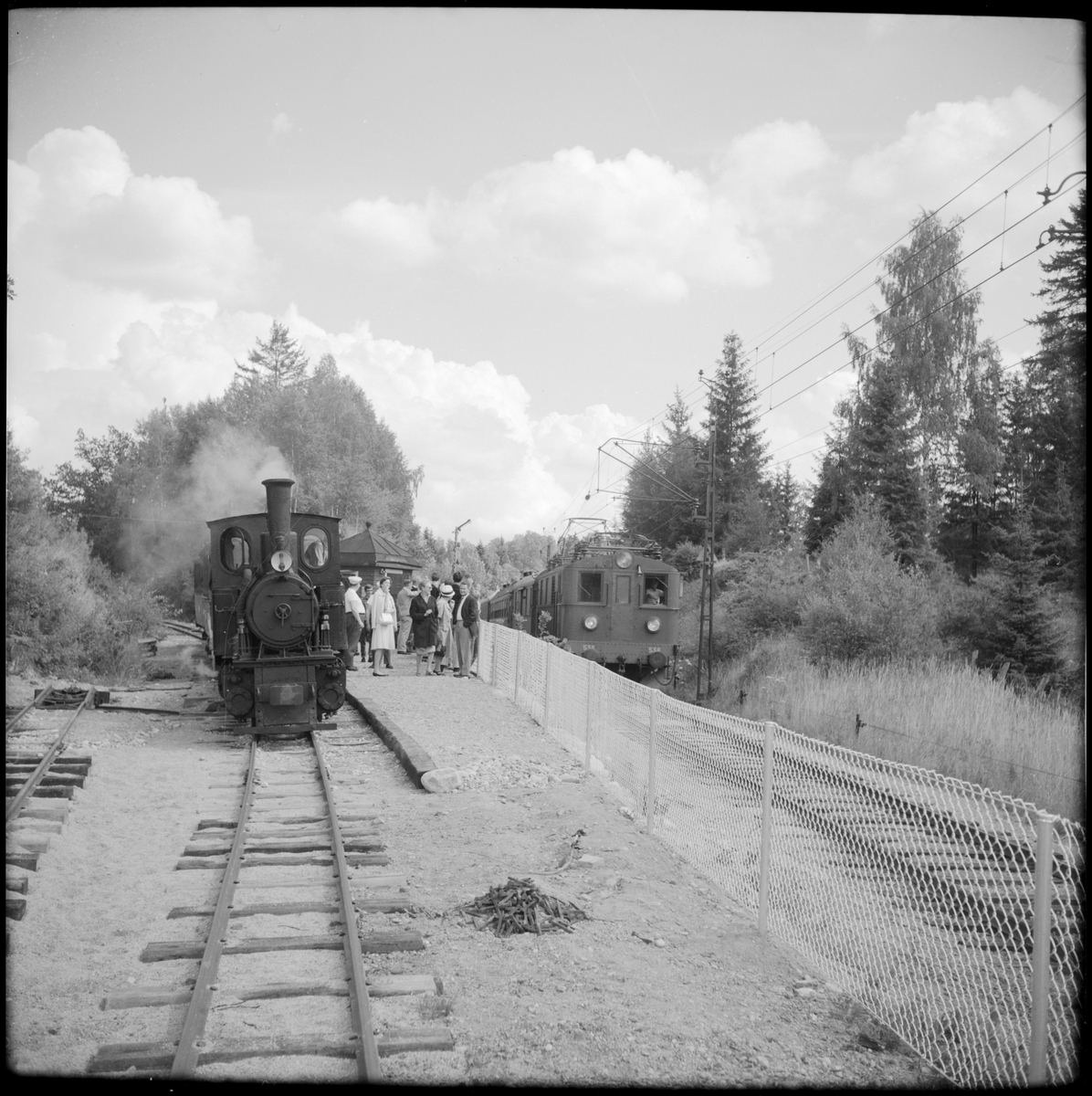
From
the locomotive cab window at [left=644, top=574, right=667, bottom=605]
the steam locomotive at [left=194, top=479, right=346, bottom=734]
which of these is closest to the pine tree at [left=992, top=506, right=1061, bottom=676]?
the locomotive cab window at [left=644, top=574, right=667, bottom=605]

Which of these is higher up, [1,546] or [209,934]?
[1,546]

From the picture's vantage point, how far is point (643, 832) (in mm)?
8117

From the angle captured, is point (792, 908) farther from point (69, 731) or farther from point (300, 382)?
point (300, 382)

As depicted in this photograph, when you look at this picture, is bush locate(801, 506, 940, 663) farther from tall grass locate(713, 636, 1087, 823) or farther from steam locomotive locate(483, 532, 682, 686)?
steam locomotive locate(483, 532, 682, 686)

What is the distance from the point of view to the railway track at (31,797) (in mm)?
6156

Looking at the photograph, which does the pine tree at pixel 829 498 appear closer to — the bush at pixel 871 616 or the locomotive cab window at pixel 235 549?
the bush at pixel 871 616

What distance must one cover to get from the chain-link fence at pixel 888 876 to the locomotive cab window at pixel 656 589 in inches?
485

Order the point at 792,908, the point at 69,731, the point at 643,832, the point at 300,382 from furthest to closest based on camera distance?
1. the point at 300,382
2. the point at 69,731
3. the point at 643,832
4. the point at 792,908

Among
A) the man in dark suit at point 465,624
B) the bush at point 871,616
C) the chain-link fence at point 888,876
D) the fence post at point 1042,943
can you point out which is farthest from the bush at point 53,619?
the fence post at point 1042,943

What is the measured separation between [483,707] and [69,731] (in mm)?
5742

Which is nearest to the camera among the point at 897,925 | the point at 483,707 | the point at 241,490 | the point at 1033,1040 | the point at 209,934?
the point at 1033,1040

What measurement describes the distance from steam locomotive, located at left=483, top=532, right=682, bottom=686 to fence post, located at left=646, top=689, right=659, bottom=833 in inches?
484

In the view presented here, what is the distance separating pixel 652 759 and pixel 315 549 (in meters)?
7.26

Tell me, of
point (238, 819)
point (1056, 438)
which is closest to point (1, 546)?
point (238, 819)
